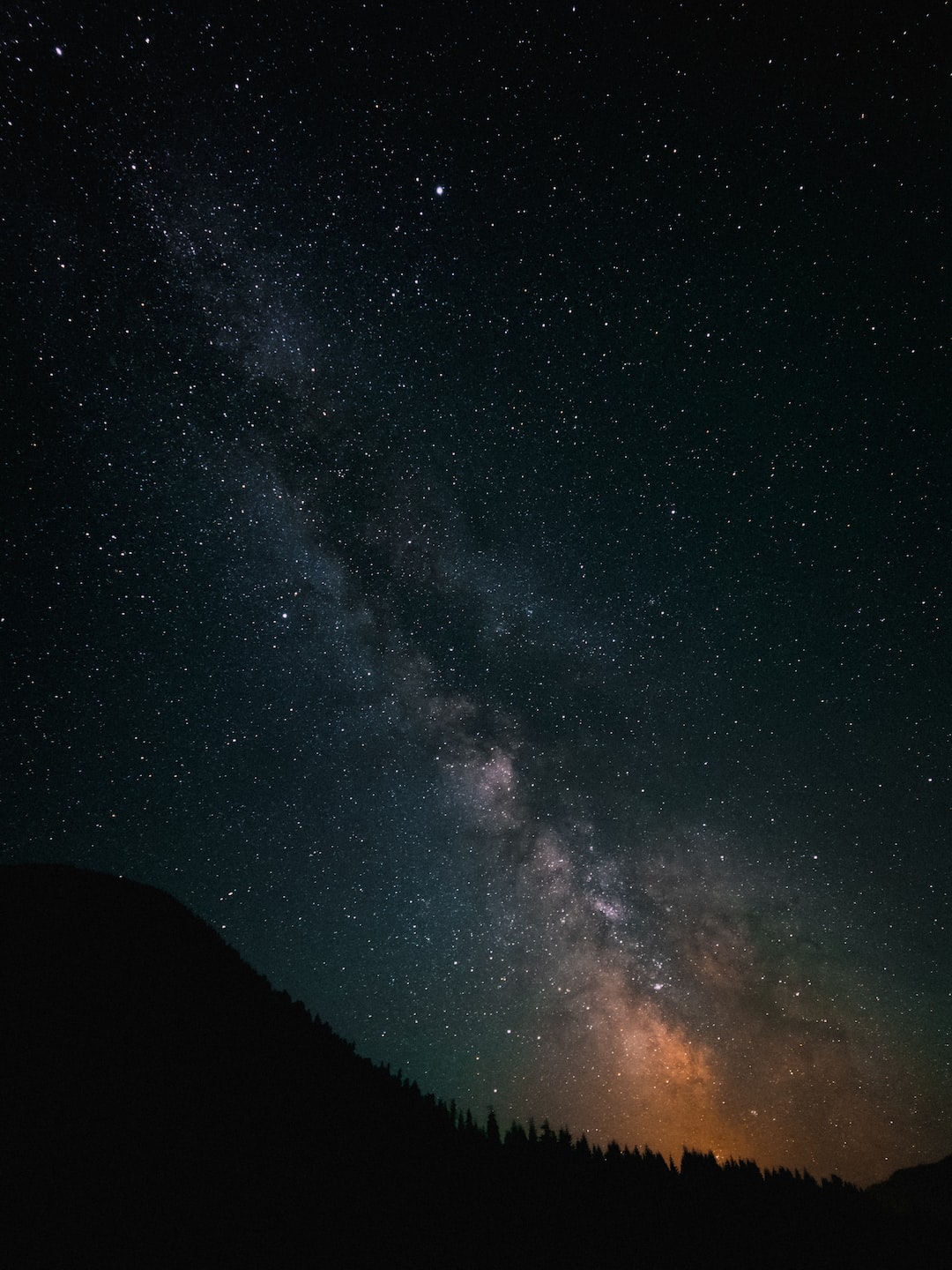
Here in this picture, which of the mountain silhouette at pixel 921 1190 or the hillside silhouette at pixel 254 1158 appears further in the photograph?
the mountain silhouette at pixel 921 1190

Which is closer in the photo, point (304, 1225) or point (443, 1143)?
point (304, 1225)

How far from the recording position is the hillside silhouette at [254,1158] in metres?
12.0

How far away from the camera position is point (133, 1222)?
11359mm

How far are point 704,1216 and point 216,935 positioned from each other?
21785mm

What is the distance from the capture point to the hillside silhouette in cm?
1198

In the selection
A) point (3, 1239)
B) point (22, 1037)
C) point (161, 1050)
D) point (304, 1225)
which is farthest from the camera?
point (161, 1050)

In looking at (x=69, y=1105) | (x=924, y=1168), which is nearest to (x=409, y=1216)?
(x=69, y=1105)

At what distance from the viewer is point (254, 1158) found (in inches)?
566

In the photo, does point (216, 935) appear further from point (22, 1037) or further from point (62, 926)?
point (22, 1037)

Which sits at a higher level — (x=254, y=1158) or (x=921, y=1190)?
(x=921, y=1190)

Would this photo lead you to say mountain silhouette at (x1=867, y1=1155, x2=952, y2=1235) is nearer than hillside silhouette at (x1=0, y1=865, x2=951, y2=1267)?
No

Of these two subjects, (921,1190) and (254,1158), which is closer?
(254,1158)

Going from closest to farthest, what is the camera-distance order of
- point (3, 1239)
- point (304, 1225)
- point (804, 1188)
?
1. point (3, 1239)
2. point (304, 1225)
3. point (804, 1188)

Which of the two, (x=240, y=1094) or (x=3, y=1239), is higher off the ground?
(x=240, y=1094)
